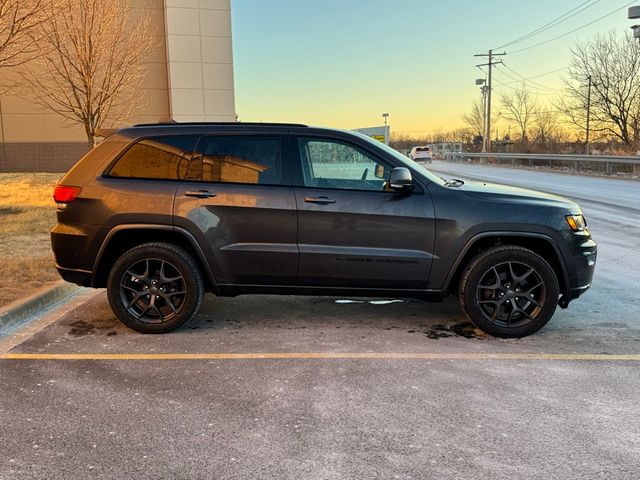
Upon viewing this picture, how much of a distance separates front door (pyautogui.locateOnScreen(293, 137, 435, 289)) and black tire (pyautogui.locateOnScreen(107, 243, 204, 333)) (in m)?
1.02

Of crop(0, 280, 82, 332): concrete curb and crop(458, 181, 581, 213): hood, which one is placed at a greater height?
crop(458, 181, 581, 213): hood

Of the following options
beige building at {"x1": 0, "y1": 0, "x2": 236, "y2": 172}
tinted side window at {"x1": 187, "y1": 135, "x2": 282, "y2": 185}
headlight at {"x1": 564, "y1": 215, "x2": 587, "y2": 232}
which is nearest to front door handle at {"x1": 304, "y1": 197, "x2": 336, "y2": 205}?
tinted side window at {"x1": 187, "y1": 135, "x2": 282, "y2": 185}

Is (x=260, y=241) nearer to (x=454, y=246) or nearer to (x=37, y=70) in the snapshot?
(x=454, y=246)

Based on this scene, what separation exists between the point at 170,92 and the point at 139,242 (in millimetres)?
19783

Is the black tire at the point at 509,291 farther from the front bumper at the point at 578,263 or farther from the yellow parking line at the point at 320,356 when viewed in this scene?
the yellow parking line at the point at 320,356

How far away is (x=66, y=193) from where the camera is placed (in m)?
4.90

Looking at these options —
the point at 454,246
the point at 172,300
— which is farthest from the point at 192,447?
the point at 454,246

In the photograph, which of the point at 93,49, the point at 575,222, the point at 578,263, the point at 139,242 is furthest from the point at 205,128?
the point at 93,49

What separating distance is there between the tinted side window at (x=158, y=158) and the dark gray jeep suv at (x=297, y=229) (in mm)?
11

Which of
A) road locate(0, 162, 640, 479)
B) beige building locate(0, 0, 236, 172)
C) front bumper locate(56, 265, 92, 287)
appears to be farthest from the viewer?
beige building locate(0, 0, 236, 172)

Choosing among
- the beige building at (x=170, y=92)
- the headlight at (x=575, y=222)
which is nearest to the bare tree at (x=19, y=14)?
the headlight at (x=575, y=222)

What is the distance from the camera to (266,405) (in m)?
3.52

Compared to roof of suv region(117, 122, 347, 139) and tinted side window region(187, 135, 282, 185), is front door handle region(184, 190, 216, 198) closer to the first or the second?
tinted side window region(187, 135, 282, 185)

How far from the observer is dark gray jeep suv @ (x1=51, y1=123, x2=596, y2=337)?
4.73 metres
